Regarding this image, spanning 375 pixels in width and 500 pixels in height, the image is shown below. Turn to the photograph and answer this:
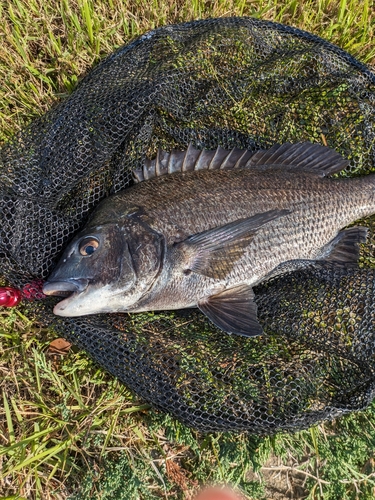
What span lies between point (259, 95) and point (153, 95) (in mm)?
909

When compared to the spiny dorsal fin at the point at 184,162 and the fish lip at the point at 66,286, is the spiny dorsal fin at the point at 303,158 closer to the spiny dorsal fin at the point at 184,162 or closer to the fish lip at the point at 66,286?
the spiny dorsal fin at the point at 184,162

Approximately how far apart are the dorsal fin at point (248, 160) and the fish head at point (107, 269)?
52 centimetres

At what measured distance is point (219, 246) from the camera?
113 inches

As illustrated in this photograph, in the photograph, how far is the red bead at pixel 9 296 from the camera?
3.01 metres

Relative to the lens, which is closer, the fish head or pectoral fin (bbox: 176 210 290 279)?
the fish head

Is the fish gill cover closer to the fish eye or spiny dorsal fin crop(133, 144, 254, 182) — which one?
spiny dorsal fin crop(133, 144, 254, 182)

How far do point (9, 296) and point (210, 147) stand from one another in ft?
5.88

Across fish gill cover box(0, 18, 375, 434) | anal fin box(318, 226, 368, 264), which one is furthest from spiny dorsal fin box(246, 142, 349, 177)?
anal fin box(318, 226, 368, 264)

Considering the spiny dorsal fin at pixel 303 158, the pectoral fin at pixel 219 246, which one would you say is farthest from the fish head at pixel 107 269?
the spiny dorsal fin at pixel 303 158

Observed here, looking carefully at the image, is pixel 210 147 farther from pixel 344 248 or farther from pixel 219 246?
pixel 344 248

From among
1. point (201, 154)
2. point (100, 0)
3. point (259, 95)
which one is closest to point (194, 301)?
point (201, 154)

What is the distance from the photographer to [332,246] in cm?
324

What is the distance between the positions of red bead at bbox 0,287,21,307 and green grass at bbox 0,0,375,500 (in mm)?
192

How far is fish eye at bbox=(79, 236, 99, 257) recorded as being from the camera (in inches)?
108
